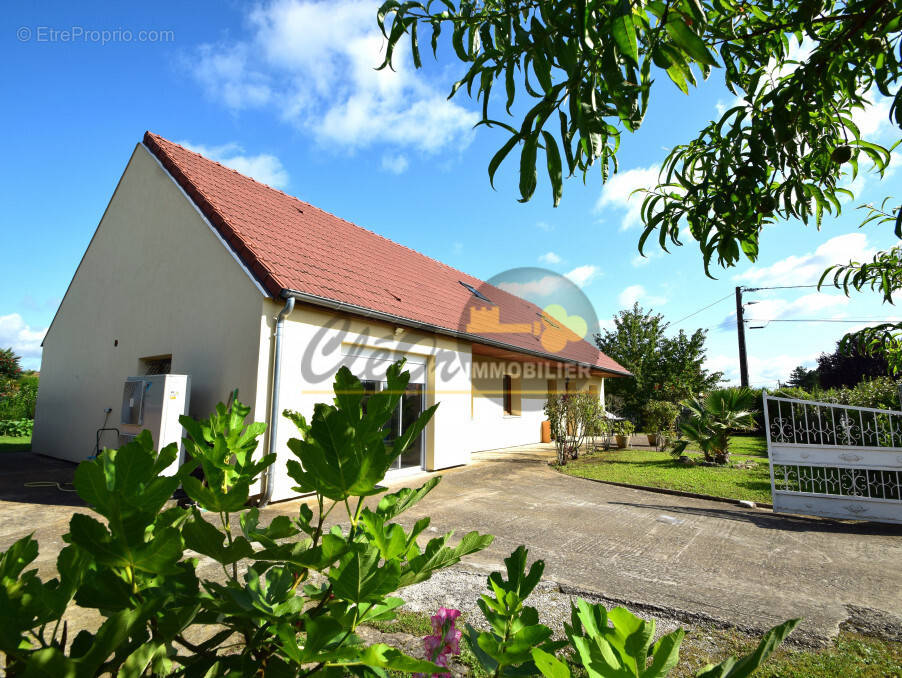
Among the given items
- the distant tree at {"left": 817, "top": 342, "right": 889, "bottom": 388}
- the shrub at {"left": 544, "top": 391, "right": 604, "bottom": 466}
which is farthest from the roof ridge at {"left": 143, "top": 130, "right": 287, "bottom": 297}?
the distant tree at {"left": 817, "top": 342, "right": 889, "bottom": 388}

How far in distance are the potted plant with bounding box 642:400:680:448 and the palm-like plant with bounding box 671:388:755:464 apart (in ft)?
12.1

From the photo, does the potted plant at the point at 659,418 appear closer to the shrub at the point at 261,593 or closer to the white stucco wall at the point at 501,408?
the white stucco wall at the point at 501,408

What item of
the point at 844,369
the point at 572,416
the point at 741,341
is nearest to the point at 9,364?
the point at 572,416

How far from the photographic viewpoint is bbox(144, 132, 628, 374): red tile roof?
801cm

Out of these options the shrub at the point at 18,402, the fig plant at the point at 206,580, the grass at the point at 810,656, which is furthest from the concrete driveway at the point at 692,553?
the shrub at the point at 18,402

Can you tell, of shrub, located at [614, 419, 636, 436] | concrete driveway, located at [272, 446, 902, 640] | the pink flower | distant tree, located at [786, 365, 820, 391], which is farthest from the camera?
distant tree, located at [786, 365, 820, 391]

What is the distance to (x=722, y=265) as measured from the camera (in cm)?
200

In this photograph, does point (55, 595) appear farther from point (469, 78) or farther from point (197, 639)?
point (197, 639)

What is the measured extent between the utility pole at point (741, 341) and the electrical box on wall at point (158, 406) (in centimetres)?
2464

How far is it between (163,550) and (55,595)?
0.16 meters

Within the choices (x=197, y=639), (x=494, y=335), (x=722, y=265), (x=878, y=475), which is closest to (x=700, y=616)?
(x=722, y=265)

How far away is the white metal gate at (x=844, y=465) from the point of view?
20.8 feet

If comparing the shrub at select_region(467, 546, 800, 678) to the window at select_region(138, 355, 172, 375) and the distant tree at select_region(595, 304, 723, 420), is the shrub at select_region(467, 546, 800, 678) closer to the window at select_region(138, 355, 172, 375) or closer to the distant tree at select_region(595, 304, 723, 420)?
the window at select_region(138, 355, 172, 375)

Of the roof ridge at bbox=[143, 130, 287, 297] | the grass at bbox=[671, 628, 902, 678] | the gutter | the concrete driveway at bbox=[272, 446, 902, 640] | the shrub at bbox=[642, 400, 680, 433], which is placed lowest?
the concrete driveway at bbox=[272, 446, 902, 640]
